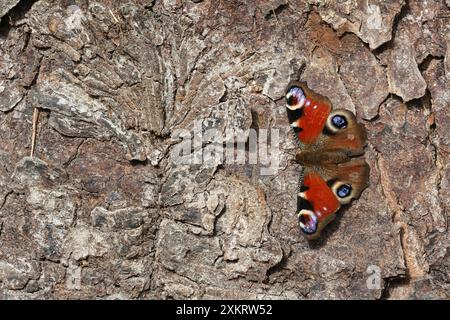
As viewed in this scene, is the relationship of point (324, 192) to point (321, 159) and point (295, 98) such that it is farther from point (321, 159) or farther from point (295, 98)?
point (295, 98)

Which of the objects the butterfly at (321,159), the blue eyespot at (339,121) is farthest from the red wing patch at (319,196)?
the blue eyespot at (339,121)

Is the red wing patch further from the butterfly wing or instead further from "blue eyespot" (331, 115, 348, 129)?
"blue eyespot" (331, 115, 348, 129)

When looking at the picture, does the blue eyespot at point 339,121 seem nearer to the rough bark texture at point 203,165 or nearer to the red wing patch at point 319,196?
the rough bark texture at point 203,165

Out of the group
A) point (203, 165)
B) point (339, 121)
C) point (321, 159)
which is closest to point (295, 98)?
point (339, 121)

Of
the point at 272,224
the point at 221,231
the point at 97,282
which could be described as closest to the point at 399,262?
the point at 272,224

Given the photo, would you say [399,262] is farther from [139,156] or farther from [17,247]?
[17,247]
